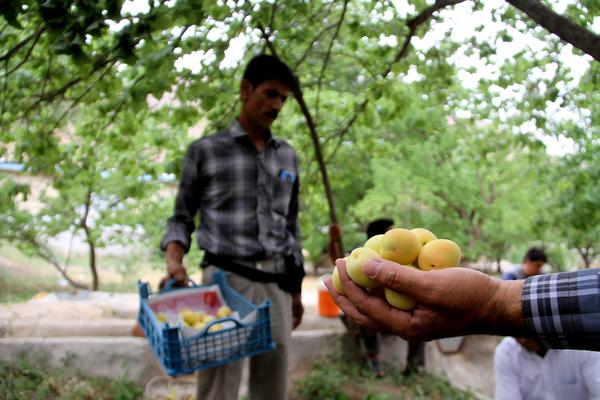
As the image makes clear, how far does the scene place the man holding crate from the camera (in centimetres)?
255

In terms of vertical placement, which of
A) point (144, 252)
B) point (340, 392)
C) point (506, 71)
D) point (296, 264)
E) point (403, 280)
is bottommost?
point (340, 392)

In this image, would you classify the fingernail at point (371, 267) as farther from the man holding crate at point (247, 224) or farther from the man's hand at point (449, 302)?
the man holding crate at point (247, 224)

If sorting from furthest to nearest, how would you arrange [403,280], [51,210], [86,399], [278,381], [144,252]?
[144,252] < [51,210] < [86,399] < [278,381] < [403,280]

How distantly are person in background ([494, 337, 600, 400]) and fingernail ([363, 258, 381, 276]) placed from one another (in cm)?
178

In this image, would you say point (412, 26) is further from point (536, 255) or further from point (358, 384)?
point (358, 384)

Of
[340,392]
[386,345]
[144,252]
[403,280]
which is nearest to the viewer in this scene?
[403,280]

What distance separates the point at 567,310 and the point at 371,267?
0.46 m

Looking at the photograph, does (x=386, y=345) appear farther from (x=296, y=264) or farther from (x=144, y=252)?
(x=144, y=252)

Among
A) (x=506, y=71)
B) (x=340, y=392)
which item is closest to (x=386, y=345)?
(x=340, y=392)

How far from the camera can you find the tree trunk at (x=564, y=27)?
178 cm

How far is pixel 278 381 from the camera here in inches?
104

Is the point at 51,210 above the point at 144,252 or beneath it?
above

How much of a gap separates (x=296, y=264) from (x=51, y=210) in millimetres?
5480

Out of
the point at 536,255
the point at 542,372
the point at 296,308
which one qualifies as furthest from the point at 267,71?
the point at 536,255
